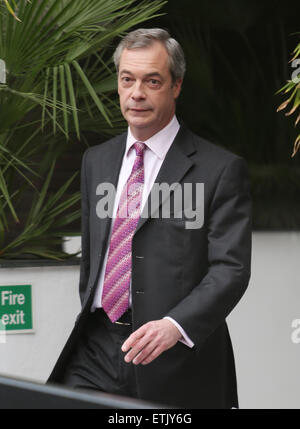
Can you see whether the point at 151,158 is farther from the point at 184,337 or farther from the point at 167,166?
the point at 184,337

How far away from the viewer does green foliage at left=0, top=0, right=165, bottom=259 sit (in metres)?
3.67

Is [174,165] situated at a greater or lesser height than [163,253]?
greater

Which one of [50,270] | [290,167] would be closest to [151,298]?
[50,270]

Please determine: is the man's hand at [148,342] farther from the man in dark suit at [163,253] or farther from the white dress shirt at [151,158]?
the white dress shirt at [151,158]

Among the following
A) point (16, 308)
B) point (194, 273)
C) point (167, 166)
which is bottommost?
point (16, 308)

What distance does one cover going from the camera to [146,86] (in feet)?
8.64

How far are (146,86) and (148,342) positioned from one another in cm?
75

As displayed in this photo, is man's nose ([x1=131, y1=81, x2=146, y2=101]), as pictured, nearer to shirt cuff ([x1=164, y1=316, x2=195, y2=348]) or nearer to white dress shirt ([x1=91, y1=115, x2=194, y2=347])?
white dress shirt ([x1=91, y1=115, x2=194, y2=347])

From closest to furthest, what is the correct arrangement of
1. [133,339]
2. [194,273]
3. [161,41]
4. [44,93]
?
[133,339]
[194,273]
[161,41]
[44,93]

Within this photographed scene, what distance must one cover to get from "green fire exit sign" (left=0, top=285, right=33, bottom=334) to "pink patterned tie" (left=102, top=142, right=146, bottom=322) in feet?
4.27

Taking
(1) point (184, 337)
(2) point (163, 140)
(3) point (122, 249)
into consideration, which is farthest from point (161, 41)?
(1) point (184, 337)

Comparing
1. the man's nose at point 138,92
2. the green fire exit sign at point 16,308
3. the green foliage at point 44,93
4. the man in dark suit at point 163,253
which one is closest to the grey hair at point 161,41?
the man in dark suit at point 163,253

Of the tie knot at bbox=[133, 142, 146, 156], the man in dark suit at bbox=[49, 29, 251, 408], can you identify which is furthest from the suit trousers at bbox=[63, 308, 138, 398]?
the tie knot at bbox=[133, 142, 146, 156]

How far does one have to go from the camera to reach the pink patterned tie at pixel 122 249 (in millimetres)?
2605
